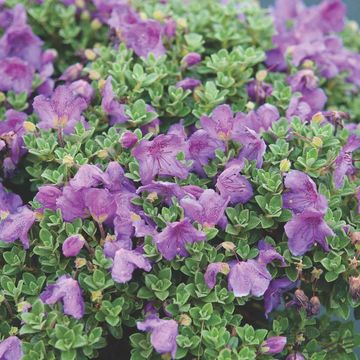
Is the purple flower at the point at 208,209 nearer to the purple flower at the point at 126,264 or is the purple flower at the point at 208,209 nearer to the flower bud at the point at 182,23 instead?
the purple flower at the point at 126,264

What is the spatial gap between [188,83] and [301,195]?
44 cm

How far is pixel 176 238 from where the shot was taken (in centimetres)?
142

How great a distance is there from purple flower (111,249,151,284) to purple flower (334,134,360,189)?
44 cm

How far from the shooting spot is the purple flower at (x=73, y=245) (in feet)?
4.59

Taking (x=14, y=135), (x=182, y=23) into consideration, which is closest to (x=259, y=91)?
(x=182, y=23)

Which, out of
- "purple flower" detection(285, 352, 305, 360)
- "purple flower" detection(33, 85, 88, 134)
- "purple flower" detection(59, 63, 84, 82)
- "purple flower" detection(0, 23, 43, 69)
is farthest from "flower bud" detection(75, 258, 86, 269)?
"purple flower" detection(0, 23, 43, 69)

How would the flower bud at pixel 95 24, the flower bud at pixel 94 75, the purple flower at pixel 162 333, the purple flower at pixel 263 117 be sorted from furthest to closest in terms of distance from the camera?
the flower bud at pixel 95 24 < the flower bud at pixel 94 75 < the purple flower at pixel 263 117 < the purple flower at pixel 162 333

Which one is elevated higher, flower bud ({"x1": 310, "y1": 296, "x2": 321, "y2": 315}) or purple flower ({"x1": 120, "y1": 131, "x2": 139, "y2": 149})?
purple flower ({"x1": 120, "y1": 131, "x2": 139, "y2": 149})

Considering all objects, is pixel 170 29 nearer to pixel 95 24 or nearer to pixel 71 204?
pixel 95 24

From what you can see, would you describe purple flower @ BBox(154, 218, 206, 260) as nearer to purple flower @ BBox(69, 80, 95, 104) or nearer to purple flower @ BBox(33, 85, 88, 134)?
purple flower @ BBox(33, 85, 88, 134)

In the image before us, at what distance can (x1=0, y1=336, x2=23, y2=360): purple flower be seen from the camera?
54.1 inches

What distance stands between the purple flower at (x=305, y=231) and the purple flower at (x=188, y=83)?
477 millimetres

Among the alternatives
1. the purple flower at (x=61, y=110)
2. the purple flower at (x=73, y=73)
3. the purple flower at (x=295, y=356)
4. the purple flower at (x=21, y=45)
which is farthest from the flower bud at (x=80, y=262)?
the purple flower at (x=21, y=45)

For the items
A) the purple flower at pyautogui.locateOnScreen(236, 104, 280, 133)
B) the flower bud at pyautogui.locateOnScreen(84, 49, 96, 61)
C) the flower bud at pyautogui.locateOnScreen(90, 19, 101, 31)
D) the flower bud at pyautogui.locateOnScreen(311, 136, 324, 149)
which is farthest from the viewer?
the flower bud at pyautogui.locateOnScreen(90, 19, 101, 31)
